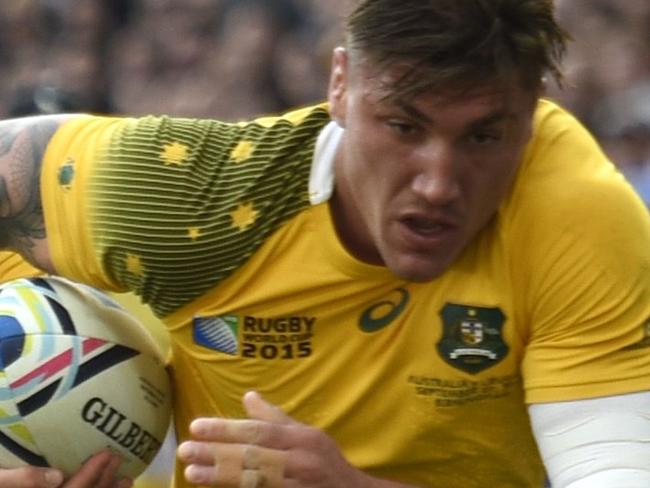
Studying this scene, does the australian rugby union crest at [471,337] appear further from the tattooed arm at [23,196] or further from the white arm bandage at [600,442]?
the tattooed arm at [23,196]

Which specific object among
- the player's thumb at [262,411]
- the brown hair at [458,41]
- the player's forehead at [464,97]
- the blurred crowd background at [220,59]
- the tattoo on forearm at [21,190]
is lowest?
the blurred crowd background at [220,59]

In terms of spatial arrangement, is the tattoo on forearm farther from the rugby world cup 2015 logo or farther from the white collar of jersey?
the white collar of jersey

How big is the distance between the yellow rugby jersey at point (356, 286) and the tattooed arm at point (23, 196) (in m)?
0.03

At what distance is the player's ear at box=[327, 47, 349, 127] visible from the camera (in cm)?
359

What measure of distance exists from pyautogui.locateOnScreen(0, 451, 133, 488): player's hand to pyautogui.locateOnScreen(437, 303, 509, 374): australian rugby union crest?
2.47ft

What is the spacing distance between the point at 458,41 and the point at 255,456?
2.86 ft

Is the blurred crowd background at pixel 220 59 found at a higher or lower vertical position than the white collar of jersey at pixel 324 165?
lower

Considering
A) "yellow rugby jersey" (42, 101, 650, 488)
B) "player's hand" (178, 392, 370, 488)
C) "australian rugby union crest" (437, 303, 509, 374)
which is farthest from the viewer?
"australian rugby union crest" (437, 303, 509, 374)

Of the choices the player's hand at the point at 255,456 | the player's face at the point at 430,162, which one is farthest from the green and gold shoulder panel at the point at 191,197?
the player's hand at the point at 255,456

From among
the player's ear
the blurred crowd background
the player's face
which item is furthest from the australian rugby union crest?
the blurred crowd background

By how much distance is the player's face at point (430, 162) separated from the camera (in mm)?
3355

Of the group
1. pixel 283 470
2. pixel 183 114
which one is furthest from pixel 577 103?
pixel 283 470

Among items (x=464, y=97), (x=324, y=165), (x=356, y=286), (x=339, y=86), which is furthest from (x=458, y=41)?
(x=356, y=286)

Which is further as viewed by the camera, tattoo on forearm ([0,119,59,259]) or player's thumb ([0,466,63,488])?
tattoo on forearm ([0,119,59,259])
